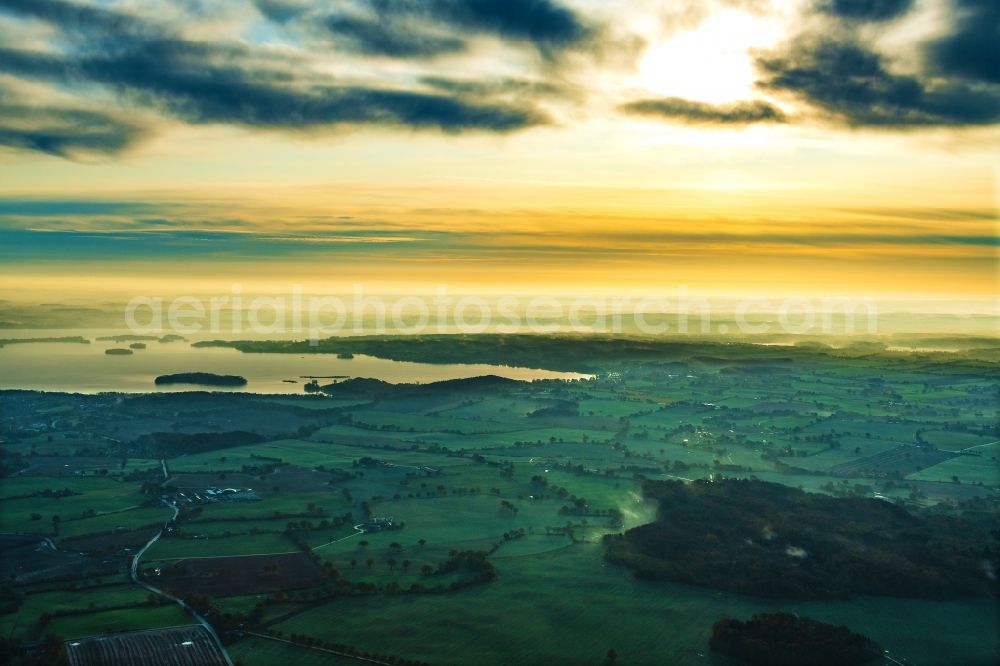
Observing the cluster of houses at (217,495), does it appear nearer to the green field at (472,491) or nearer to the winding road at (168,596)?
the green field at (472,491)

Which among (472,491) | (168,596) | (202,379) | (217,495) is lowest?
(168,596)

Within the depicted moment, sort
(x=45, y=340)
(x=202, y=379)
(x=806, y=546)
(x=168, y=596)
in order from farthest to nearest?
(x=45, y=340) → (x=202, y=379) → (x=806, y=546) → (x=168, y=596)

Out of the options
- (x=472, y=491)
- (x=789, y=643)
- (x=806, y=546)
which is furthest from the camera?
(x=472, y=491)

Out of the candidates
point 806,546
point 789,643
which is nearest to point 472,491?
point 806,546

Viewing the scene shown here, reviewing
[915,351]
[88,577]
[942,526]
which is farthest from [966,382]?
[88,577]

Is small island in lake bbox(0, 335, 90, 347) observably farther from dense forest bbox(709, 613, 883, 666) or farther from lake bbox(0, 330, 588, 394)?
dense forest bbox(709, 613, 883, 666)

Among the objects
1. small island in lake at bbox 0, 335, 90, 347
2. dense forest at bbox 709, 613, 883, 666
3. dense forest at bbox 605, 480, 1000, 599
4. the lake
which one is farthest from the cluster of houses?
small island in lake at bbox 0, 335, 90, 347

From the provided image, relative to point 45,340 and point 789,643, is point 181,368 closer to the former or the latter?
point 45,340
